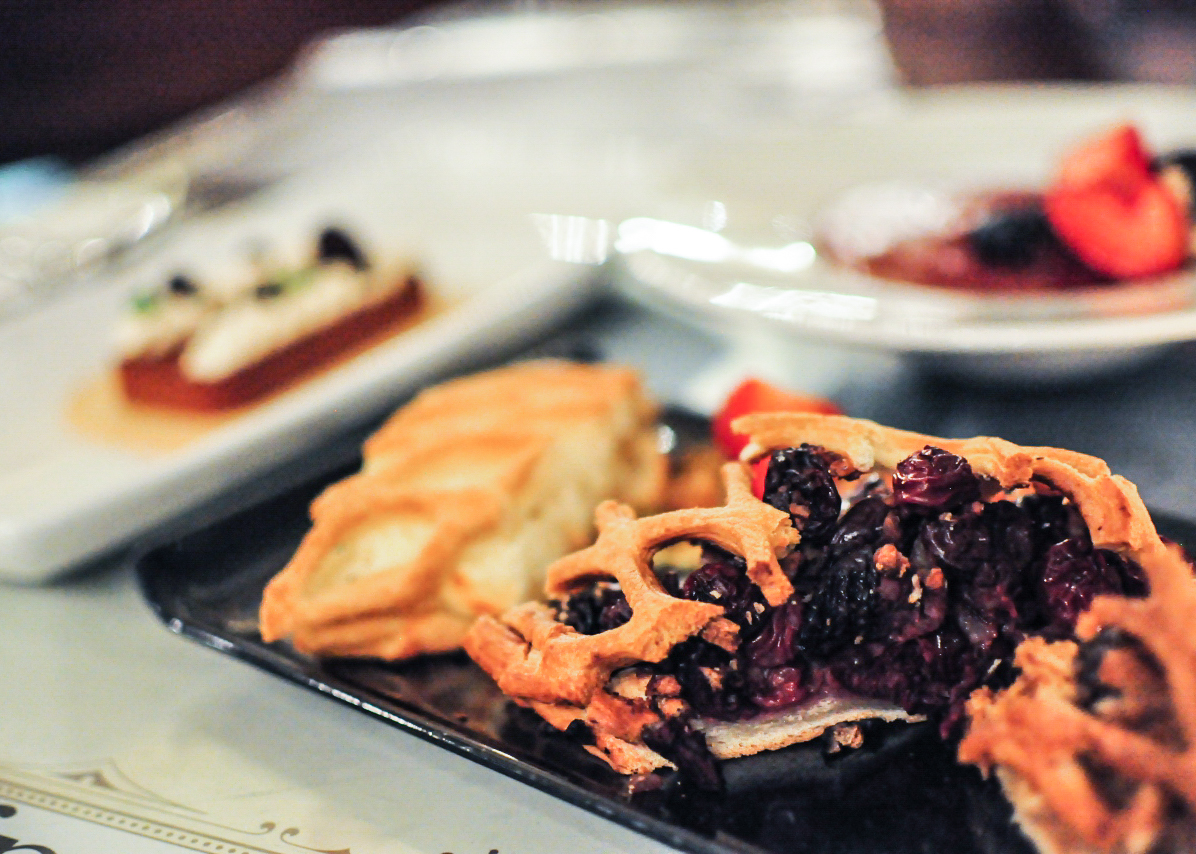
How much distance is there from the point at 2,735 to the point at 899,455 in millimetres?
1233

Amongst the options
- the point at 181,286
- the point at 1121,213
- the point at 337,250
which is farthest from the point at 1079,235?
the point at 181,286

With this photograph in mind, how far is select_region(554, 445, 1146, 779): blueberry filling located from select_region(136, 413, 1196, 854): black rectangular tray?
2.0 inches

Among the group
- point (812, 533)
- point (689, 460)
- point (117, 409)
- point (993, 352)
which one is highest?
point (812, 533)

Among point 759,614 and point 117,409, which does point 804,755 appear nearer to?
point 759,614

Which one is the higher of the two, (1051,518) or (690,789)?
(1051,518)

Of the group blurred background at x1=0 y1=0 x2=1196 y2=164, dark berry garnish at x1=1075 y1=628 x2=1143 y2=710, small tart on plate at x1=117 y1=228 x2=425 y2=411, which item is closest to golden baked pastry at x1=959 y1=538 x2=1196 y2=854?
dark berry garnish at x1=1075 y1=628 x2=1143 y2=710

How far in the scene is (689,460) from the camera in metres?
1.67

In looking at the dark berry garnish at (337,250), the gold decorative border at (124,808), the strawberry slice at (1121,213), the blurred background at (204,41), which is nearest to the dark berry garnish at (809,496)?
the gold decorative border at (124,808)

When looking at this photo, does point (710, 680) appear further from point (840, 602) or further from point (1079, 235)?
point (1079, 235)

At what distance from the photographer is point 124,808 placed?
1.13 m

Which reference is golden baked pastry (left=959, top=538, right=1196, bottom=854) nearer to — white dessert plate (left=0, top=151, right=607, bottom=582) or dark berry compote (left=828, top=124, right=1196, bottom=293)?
dark berry compote (left=828, top=124, right=1196, bottom=293)

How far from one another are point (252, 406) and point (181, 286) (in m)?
0.40

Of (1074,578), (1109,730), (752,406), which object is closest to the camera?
(1109,730)

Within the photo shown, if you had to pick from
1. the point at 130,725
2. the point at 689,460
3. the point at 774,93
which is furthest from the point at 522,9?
the point at 130,725
